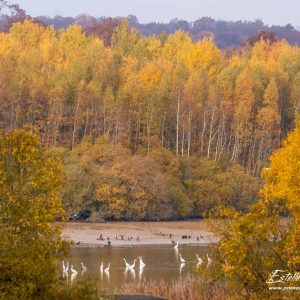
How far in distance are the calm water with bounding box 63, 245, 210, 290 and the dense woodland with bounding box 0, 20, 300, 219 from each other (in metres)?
11.2

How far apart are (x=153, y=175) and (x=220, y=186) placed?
5.31 metres

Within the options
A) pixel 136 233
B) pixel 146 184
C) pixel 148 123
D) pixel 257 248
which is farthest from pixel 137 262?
pixel 148 123

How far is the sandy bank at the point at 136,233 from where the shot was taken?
144 feet

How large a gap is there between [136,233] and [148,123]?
50.5ft

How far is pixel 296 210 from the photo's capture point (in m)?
15.7

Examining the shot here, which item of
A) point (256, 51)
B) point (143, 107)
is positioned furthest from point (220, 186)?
point (256, 51)

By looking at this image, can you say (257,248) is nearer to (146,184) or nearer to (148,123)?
(146,184)

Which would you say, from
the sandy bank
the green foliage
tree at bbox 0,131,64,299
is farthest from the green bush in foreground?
the green foliage

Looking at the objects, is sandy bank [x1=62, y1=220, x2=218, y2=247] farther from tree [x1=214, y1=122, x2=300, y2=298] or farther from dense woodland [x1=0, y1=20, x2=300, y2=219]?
tree [x1=214, y1=122, x2=300, y2=298]

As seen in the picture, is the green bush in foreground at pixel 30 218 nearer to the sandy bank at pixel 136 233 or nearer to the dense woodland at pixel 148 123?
the sandy bank at pixel 136 233

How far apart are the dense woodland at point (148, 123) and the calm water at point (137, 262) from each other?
11.2m

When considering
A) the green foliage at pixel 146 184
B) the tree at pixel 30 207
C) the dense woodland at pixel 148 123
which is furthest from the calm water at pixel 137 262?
the tree at pixel 30 207

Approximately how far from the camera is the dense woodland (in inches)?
2165

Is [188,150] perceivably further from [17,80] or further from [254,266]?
[254,266]
